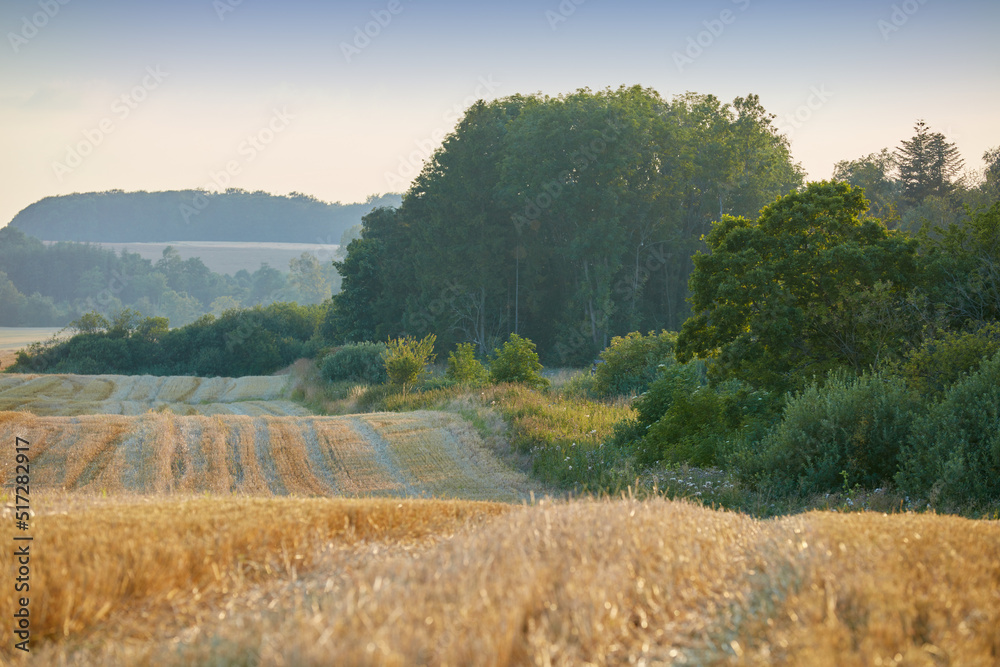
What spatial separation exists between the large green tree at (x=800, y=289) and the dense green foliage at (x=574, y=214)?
28.7 metres

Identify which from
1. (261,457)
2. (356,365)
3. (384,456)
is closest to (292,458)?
(261,457)

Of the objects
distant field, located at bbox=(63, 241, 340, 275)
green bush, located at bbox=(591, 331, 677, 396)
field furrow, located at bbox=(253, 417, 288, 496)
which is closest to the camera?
field furrow, located at bbox=(253, 417, 288, 496)

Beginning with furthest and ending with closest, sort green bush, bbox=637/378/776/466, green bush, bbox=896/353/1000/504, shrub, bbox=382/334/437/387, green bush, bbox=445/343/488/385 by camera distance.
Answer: shrub, bbox=382/334/437/387 → green bush, bbox=445/343/488/385 → green bush, bbox=637/378/776/466 → green bush, bbox=896/353/1000/504

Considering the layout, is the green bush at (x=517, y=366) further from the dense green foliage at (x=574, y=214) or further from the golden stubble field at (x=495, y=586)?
the dense green foliage at (x=574, y=214)

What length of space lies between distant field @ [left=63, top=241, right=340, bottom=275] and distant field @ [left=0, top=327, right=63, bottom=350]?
181 ft

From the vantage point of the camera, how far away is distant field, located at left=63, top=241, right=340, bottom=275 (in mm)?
167250

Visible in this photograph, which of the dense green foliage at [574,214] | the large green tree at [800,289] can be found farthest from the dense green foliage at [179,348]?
the large green tree at [800,289]

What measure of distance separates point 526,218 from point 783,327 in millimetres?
35175

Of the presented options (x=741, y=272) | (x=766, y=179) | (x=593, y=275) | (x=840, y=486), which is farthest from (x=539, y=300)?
(x=840, y=486)

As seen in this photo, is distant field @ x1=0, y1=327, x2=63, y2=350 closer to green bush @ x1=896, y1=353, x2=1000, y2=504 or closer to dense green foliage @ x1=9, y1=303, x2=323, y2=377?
dense green foliage @ x1=9, y1=303, x2=323, y2=377

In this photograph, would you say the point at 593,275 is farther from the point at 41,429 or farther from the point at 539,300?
the point at 41,429

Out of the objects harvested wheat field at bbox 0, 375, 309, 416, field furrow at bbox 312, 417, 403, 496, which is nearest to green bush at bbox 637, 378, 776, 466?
field furrow at bbox 312, 417, 403, 496

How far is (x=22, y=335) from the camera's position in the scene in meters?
94.9

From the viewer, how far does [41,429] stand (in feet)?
53.1
